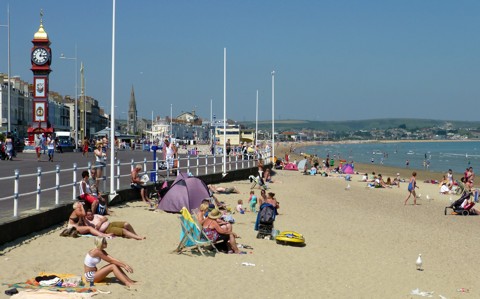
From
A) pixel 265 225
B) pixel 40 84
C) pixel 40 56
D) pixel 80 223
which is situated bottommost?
pixel 265 225

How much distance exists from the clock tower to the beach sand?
39.5 m

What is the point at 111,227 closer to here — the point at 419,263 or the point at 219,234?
the point at 219,234

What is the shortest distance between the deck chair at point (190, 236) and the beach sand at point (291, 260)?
17 centimetres

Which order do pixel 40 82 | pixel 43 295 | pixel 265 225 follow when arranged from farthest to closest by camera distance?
pixel 40 82
pixel 265 225
pixel 43 295

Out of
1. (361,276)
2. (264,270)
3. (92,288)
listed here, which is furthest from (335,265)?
(92,288)

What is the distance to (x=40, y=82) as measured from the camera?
184 ft

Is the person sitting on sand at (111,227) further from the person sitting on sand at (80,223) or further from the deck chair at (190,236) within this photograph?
the deck chair at (190,236)

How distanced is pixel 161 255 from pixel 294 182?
22.1m

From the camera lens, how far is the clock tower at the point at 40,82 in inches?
2173

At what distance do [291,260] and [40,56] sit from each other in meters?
48.2

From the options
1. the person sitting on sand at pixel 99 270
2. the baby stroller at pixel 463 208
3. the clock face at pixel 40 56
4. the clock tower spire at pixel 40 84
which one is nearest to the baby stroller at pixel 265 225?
the person sitting on sand at pixel 99 270

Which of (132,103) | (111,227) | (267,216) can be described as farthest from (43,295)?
(132,103)

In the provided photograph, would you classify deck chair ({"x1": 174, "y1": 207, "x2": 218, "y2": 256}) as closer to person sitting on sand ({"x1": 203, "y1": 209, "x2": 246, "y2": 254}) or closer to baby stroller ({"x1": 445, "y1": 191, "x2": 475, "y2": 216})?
person sitting on sand ({"x1": 203, "y1": 209, "x2": 246, "y2": 254})

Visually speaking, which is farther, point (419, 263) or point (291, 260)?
point (291, 260)
